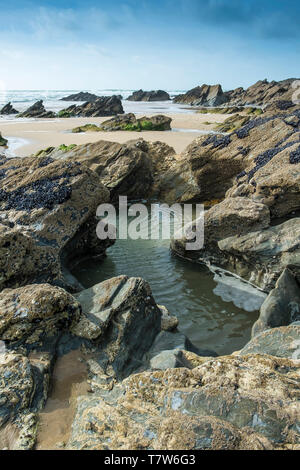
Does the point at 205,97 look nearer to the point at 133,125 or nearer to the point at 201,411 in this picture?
the point at 133,125

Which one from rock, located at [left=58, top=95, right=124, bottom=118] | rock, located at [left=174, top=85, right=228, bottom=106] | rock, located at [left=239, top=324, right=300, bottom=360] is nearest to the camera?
rock, located at [left=239, top=324, right=300, bottom=360]

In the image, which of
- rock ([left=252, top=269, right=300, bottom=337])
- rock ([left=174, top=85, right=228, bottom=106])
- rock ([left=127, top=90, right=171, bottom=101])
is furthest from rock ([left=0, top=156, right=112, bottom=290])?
rock ([left=127, top=90, right=171, bottom=101])

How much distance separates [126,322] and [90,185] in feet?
14.8

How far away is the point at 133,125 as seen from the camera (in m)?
33.4

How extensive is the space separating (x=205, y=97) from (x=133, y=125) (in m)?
56.7

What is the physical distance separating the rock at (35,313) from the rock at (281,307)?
3.43 meters

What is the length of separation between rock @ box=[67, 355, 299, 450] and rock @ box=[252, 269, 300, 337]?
111 inches

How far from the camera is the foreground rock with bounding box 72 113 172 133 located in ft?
105

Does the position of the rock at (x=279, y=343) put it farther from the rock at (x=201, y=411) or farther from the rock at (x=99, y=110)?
the rock at (x=99, y=110)

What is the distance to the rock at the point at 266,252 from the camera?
7.49 m

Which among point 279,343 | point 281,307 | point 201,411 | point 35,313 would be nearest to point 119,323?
point 35,313

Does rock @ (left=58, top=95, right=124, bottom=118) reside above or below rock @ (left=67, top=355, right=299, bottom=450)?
above

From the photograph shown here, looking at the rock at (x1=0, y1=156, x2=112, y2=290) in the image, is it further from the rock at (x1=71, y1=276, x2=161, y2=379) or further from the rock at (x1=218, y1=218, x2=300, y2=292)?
the rock at (x1=218, y1=218, x2=300, y2=292)

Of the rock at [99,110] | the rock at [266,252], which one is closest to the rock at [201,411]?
the rock at [266,252]
